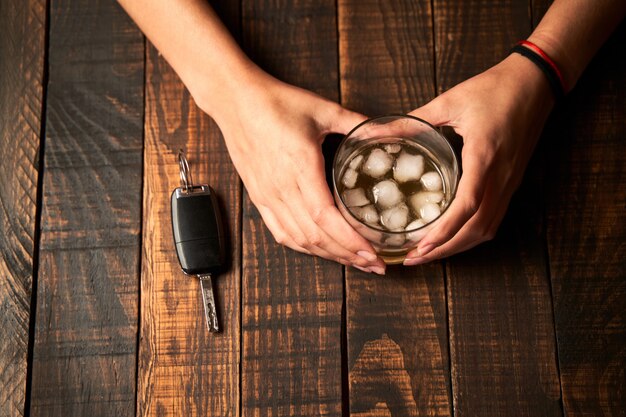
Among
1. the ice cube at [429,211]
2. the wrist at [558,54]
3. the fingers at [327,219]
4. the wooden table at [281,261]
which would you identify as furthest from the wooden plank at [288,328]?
the wrist at [558,54]

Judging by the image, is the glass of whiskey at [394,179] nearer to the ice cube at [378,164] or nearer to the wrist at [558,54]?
the ice cube at [378,164]

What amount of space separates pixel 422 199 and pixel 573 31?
41cm

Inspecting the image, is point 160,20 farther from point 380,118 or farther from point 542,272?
point 542,272

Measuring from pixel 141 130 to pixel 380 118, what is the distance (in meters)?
0.43

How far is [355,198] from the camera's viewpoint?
789mm

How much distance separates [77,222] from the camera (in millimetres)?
979

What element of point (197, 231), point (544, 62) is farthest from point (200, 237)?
point (544, 62)

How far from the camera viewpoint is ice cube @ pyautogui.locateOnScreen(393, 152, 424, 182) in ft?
2.58

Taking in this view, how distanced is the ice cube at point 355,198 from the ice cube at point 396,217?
0.10 ft

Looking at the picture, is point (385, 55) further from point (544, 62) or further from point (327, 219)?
point (327, 219)

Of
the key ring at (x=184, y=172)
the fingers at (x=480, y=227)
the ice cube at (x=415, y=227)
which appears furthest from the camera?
the key ring at (x=184, y=172)

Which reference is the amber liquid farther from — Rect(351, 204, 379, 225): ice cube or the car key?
the car key

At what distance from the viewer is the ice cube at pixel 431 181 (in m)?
0.79

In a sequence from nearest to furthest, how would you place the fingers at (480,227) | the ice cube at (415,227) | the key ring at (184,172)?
the ice cube at (415,227) → the fingers at (480,227) → the key ring at (184,172)
